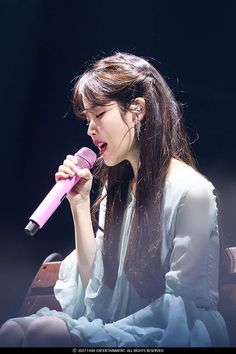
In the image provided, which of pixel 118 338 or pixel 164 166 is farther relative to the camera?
pixel 164 166

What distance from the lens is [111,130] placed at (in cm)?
124

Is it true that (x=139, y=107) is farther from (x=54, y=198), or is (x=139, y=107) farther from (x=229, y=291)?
(x=229, y=291)

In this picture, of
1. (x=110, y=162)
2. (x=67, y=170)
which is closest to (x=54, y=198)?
(x=67, y=170)

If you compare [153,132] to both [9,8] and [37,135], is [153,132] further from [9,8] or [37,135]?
[9,8]

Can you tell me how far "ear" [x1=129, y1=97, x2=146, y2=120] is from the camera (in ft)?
4.14

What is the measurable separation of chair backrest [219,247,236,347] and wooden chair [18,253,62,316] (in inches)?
17.3

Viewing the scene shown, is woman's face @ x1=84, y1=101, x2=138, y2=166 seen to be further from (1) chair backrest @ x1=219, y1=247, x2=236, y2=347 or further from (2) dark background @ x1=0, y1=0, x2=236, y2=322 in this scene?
Result: (1) chair backrest @ x1=219, y1=247, x2=236, y2=347

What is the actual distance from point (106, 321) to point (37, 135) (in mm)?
554


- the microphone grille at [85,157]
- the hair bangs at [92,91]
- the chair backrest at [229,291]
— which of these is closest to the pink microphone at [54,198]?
the microphone grille at [85,157]

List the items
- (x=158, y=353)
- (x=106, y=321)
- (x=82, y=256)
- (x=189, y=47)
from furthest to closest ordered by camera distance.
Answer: (x=189, y=47)
(x=82, y=256)
(x=106, y=321)
(x=158, y=353)

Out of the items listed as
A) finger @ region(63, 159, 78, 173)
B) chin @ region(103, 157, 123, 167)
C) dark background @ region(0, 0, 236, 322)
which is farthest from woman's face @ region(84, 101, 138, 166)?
dark background @ region(0, 0, 236, 322)

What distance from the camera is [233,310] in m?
1.22

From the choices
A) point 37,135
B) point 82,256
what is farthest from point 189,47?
point 82,256

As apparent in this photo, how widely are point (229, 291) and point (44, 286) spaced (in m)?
0.50
